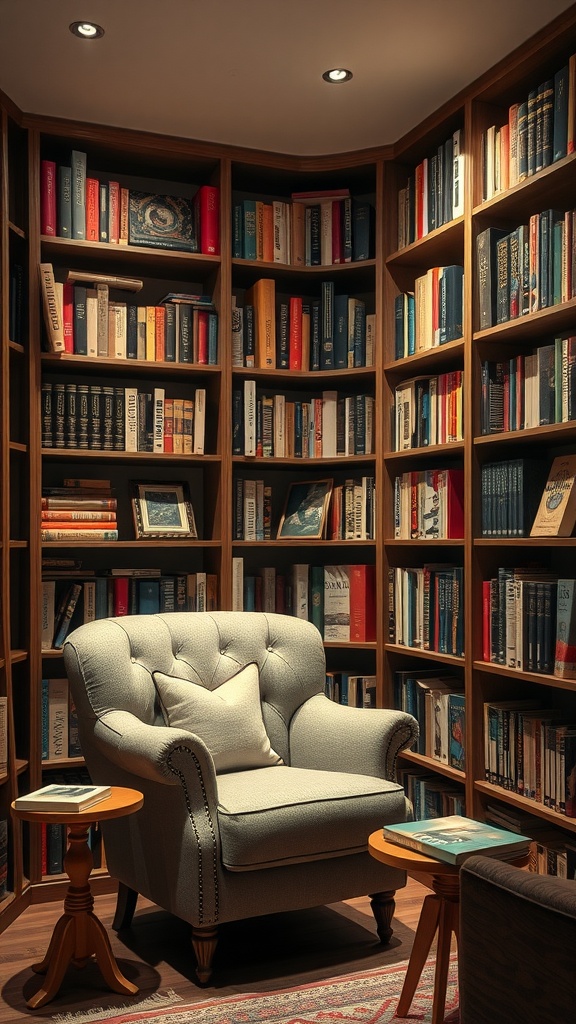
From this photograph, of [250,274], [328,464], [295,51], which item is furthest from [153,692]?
[295,51]

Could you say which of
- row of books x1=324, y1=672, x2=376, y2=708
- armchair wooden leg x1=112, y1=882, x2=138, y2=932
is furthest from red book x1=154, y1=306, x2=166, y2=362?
armchair wooden leg x1=112, y1=882, x2=138, y2=932

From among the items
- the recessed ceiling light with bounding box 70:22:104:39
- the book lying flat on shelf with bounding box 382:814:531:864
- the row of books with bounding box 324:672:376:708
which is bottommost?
the book lying flat on shelf with bounding box 382:814:531:864

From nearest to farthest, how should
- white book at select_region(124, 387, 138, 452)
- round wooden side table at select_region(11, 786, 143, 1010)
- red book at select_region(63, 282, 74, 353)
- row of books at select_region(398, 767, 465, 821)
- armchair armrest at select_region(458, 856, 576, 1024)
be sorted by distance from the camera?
armchair armrest at select_region(458, 856, 576, 1024) < round wooden side table at select_region(11, 786, 143, 1010) < row of books at select_region(398, 767, 465, 821) < red book at select_region(63, 282, 74, 353) < white book at select_region(124, 387, 138, 452)

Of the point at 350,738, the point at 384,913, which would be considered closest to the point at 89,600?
the point at 350,738

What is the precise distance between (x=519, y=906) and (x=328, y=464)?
9.23 ft

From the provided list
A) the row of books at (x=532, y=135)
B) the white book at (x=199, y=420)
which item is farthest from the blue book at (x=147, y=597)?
the row of books at (x=532, y=135)

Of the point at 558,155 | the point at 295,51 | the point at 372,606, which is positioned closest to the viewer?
the point at 558,155

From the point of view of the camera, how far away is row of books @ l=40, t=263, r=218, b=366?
11.7ft

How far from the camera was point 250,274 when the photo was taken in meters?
4.04

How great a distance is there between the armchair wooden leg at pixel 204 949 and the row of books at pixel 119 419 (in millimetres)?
1805

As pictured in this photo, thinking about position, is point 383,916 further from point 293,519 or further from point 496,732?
point 293,519

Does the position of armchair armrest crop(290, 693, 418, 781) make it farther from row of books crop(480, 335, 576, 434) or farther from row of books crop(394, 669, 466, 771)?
row of books crop(480, 335, 576, 434)

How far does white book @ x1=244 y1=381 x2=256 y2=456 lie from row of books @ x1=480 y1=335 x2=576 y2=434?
1006mm

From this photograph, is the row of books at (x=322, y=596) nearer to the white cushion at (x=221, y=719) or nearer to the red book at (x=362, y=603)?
the red book at (x=362, y=603)
